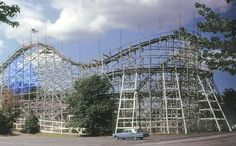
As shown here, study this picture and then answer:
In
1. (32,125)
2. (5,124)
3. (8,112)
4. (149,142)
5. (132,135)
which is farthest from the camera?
(8,112)

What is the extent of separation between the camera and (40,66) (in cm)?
7031

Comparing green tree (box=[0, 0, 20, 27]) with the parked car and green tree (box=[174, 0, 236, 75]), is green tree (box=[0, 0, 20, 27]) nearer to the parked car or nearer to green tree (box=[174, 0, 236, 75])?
green tree (box=[174, 0, 236, 75])

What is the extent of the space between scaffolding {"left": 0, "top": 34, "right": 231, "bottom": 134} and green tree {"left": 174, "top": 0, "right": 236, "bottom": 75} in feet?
127

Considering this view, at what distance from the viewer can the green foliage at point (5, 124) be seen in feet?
203

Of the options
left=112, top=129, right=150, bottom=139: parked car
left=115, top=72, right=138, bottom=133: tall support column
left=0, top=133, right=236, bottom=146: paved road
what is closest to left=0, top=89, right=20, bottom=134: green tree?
left=115, top=72, right=138, bottom=133: tall support column

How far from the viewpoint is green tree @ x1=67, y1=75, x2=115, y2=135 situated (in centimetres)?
5703

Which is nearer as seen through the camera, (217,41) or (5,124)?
(217,41)

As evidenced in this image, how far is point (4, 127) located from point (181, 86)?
85.3 feet

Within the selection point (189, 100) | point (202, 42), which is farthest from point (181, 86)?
point (202, 42)

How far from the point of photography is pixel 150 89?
61.9 meters

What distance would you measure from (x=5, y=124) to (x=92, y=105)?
13.6m

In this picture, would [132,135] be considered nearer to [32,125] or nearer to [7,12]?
[32,125]

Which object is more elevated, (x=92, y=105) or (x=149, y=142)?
(x=92, y=105)

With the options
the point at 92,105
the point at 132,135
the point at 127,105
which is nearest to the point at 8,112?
the point at 92,105
